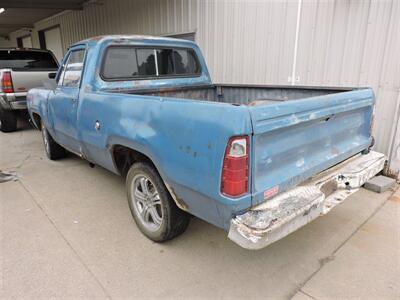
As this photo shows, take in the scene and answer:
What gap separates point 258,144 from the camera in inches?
75.5

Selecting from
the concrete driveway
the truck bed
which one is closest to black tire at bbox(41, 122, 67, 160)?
the concrete driveway

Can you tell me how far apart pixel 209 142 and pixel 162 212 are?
1030 millimetres

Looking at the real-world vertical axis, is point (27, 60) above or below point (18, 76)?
above

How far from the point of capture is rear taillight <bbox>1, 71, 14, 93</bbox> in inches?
270

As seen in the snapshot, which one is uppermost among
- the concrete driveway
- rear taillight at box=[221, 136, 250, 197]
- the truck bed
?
the truck bed

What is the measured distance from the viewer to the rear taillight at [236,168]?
181 cm

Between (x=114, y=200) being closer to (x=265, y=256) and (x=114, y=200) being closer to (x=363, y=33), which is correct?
(x=265, y=256)

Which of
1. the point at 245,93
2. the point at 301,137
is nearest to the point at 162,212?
the point at 301,137

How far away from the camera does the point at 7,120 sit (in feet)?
25.2

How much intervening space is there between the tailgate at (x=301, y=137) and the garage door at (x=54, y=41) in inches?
646

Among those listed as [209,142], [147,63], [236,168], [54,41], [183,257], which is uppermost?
[54,41]

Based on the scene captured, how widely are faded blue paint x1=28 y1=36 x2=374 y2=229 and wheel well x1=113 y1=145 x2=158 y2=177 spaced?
76mm

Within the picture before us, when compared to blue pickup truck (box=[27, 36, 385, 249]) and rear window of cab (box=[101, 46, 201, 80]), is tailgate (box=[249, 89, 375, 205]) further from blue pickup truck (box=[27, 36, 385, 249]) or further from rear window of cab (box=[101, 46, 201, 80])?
rear window of cab (box=[101, 46, 201, 80])

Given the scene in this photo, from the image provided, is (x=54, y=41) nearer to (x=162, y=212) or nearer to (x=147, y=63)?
(x=147, y=63)
